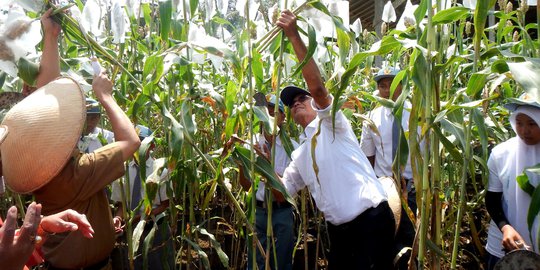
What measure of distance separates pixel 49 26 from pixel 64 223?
2.53 ft

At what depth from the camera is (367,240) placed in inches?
73.9

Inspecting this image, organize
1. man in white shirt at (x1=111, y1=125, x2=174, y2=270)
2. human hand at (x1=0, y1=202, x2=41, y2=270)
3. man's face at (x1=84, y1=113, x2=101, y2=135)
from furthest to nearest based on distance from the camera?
man's face at (x1=84, y1=113, x2=101, y2=135) → man in white shirt at (x1=111, y1=125, x2=174, y2=270) → human hand at (x1=0, y1=202, x2=41, y2=270)

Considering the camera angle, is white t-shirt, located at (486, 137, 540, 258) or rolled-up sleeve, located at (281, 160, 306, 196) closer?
white t-shirt, located at (486, 137, 540, 258)

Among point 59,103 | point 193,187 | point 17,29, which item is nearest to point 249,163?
point 193,187

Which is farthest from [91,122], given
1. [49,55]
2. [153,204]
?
[49,55]

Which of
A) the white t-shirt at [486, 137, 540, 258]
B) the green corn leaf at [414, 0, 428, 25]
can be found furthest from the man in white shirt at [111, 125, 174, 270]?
the white t-shirt at [486, 137, 540, 258]

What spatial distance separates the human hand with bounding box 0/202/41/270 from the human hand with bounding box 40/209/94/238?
11cm

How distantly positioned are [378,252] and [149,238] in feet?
3.19

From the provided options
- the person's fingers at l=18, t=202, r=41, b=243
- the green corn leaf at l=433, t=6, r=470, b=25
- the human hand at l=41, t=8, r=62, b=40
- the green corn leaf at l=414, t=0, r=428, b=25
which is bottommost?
the person's fingers at l=18, t=202, r=41, b=243

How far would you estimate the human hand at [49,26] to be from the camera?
155 centimetres

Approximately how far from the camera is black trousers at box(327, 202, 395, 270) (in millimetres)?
1861

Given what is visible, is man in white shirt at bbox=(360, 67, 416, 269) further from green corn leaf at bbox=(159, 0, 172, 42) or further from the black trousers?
green corn leaf at bbox=(159, 0, 172, 42)

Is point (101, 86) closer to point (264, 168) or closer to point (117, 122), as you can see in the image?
point (117, 122)

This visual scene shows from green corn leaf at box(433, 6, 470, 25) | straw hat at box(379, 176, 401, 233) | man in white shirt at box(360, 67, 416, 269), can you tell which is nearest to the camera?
green corn leaf at box(433, 6, 470, 25)
